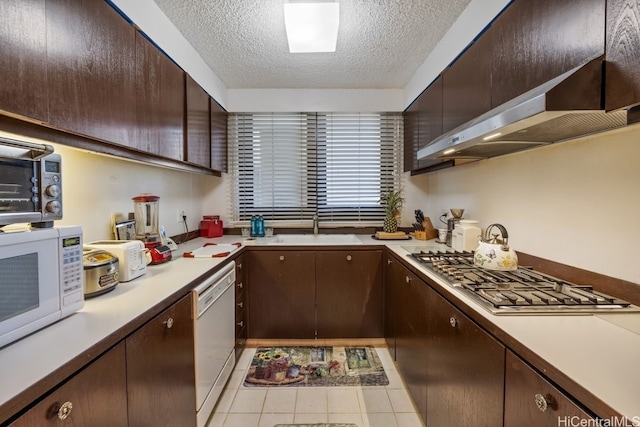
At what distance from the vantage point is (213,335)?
5.63ft

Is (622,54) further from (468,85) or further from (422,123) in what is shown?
(422,123)

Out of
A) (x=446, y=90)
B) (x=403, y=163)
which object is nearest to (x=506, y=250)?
(x=446, y=90)

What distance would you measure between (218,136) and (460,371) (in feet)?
8.34

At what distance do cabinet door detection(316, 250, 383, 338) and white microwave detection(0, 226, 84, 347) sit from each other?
1751 mm

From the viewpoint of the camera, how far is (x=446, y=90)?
6.50 ft

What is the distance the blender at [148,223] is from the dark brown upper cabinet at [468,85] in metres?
1.95

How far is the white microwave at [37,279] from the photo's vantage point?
768 millimetres

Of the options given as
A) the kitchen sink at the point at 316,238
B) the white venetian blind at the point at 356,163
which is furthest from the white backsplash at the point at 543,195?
the kitchen sink at the point at 316,238

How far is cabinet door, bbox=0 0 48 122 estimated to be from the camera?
828 millimetres

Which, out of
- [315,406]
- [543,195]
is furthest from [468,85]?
[315,406]

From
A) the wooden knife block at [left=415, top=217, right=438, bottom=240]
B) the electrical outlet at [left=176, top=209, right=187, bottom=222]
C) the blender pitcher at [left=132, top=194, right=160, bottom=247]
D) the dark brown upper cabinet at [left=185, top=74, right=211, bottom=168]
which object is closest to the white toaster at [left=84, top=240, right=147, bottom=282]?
the blender pitcher at [left=132, top=194, right=160, bottom=247]

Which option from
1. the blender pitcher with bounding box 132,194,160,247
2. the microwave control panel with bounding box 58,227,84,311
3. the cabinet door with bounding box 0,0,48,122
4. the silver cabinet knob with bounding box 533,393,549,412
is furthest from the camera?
the blender pitcher with bounding box 132,194,160,247

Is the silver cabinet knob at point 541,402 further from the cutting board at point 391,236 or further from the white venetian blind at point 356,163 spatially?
the white venetian blind at point 356,163

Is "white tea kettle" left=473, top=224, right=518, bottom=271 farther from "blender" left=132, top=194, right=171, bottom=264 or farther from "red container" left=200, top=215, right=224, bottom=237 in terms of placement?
"red container" left=200, top=215, right=224, bottom=237
